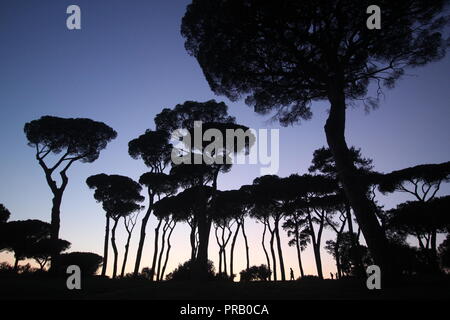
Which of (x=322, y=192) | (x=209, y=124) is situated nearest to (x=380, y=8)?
(x=209, y=124)

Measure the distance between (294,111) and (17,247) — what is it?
3499 centimetres

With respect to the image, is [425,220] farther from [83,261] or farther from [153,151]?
[83,261]

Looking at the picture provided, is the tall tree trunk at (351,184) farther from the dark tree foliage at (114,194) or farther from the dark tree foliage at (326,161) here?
the dark tree foliage at (114,194)

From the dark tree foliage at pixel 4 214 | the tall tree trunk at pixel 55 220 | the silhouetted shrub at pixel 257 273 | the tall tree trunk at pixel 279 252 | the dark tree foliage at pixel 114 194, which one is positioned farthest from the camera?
the silhouetted shrub at pixel 257 273

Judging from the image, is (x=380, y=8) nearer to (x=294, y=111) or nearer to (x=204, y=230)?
(x=294, y=111)

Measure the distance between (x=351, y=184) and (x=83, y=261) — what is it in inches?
913

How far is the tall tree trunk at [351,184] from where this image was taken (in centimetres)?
674

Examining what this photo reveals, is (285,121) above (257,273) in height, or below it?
above

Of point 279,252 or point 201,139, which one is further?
point 279,252

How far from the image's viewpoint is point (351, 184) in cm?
754

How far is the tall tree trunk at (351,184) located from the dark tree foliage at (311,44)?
0.11 ft

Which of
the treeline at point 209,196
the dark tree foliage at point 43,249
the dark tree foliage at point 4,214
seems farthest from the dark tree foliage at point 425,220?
the dark tree foliage at point 4,214

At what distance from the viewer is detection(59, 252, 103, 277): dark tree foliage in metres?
19.5

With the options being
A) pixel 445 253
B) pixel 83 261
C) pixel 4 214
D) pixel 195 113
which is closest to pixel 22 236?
pixel 4 214
